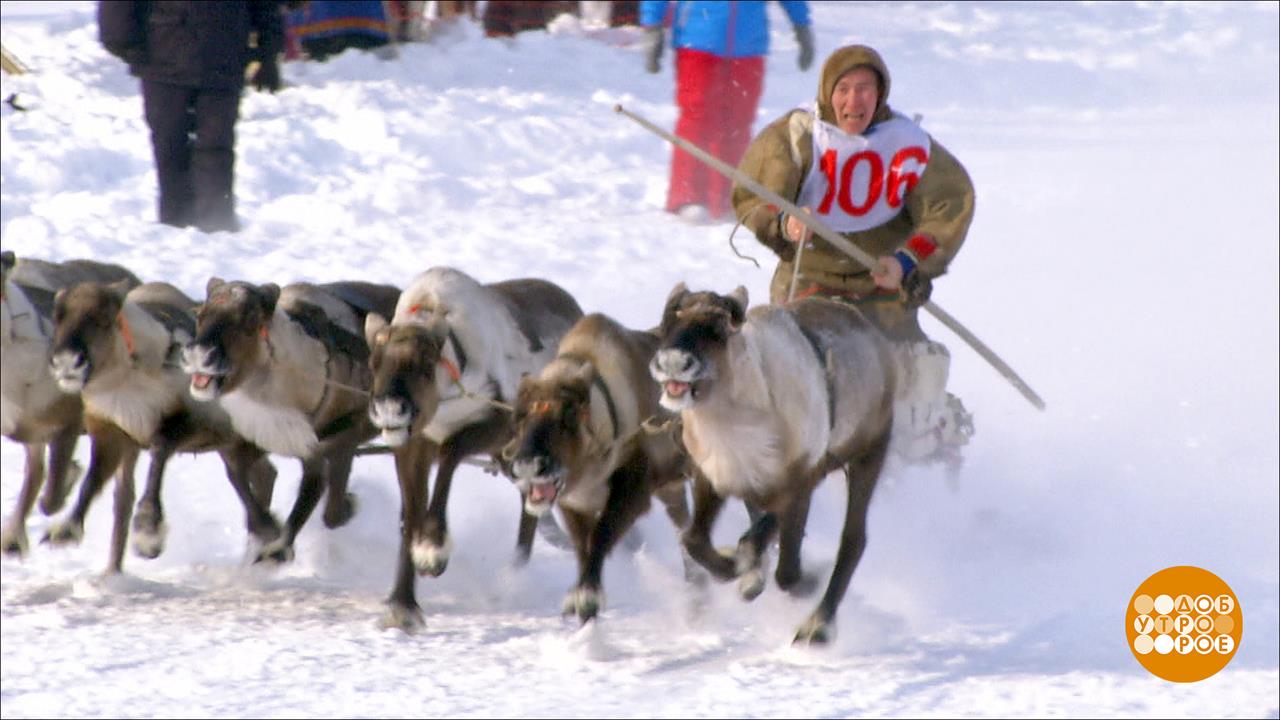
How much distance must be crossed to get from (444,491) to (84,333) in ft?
4.67

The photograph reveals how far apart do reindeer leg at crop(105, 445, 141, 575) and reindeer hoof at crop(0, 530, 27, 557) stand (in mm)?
324

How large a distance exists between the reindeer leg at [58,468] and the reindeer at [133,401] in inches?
3.8

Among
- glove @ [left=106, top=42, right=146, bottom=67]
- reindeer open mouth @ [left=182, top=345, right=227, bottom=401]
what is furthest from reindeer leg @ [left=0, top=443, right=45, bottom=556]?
glove @ [left=106, top=42, right=146, bottom=67]

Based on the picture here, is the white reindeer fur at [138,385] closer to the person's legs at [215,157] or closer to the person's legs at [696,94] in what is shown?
the person's legs at [215,157]

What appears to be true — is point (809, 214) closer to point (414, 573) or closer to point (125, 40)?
point (414, 573)

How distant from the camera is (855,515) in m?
7.52

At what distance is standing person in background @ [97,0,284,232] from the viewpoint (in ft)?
39.2

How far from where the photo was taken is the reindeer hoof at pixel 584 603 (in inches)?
279

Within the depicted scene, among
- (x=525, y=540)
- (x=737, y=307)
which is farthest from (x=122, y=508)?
(x=737, y=307)

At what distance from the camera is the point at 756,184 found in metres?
7.60

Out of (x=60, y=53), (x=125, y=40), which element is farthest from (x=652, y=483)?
(x=60, y=53)

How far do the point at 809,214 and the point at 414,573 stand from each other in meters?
1.90

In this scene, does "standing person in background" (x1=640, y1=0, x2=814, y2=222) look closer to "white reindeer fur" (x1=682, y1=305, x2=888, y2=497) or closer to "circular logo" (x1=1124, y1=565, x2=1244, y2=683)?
"circular logo" (x1=1124, y1=565, x2=1244, y2=683)

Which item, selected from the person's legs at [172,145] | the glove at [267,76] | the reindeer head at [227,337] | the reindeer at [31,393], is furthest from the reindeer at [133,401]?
the glove at [267,76]
